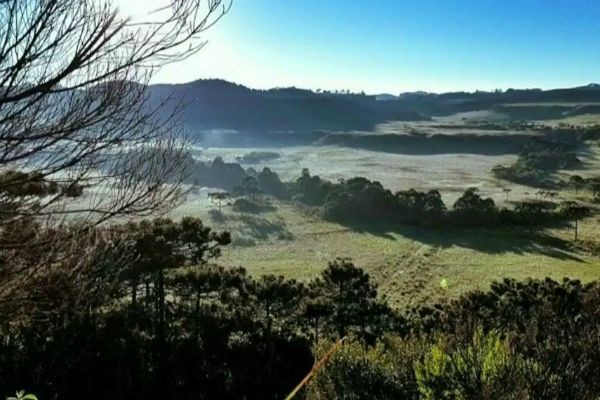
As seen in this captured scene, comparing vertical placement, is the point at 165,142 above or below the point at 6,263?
above

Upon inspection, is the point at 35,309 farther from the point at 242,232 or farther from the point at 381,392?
the point at 242,232

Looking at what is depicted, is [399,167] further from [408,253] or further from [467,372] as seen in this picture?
[467,372]

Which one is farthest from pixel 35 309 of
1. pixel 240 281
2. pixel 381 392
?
pixel 240 281

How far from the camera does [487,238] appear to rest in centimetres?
6438

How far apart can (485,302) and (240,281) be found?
1325cm

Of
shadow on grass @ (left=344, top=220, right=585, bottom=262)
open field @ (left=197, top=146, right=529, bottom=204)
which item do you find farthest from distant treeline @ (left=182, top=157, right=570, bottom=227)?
open field @ (left=197, top=146, right=529, bottom=204)

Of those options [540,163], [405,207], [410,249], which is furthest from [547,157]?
[410,249]

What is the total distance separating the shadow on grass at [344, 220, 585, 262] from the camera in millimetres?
58000

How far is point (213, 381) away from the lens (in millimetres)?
17062

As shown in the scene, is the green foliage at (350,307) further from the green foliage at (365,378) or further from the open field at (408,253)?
the green foliage at (365,378)

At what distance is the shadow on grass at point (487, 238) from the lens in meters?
58.0

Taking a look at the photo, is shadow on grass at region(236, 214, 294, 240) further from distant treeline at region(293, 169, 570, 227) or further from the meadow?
distant treeline at region(293, 169, 570, 227)

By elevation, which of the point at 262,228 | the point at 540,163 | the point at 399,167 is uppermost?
the point at 540,163

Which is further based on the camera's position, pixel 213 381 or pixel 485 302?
pixel 485 302
